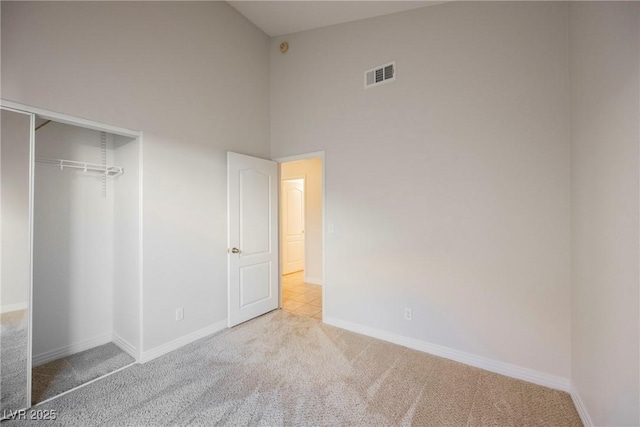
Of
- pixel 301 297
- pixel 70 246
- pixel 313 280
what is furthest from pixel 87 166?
pixel 313 280

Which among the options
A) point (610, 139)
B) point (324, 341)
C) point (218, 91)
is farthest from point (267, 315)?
point (610, 139)

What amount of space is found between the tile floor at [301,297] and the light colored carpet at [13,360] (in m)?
2.48

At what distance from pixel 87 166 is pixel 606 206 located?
388 centimetres

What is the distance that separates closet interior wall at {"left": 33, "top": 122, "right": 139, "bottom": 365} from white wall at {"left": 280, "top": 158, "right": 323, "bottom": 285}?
310cm

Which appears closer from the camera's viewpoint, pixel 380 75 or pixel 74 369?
pixel 74 369

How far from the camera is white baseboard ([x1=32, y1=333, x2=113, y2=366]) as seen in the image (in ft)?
7.64

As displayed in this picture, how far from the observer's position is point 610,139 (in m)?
1.39

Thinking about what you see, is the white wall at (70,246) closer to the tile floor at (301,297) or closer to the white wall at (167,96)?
the white wall at (167,96)

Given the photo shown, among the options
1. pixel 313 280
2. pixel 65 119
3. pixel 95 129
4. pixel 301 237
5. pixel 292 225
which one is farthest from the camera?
pixel 301 237

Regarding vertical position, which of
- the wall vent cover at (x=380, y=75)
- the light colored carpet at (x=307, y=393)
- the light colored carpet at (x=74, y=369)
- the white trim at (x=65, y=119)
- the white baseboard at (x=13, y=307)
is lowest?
the light colored carpet at (x=307, y=393)

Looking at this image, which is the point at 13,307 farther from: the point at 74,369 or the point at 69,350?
the point at 69,350

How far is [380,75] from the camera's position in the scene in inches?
113

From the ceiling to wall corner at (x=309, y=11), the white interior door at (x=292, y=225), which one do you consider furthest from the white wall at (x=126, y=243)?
the white interior door at (x=292, y=225)

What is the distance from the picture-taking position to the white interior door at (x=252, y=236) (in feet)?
10.1
